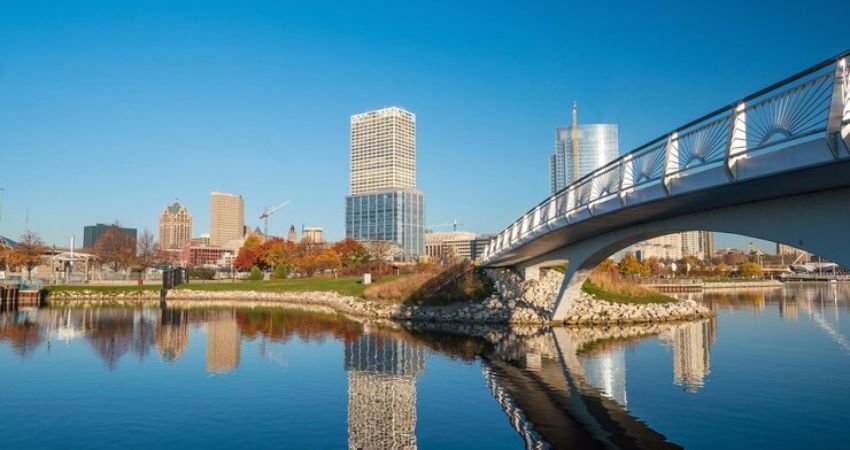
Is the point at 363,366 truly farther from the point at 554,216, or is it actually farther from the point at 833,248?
the point at 833,248

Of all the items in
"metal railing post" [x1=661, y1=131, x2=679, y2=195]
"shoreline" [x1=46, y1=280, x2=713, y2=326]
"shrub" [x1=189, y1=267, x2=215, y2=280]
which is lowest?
"shoreline" [x1=46, y1=280, x2=713, y2=326]

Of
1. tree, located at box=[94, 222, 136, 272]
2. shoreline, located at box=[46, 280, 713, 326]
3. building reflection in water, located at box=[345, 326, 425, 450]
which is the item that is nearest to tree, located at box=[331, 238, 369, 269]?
tree, located at box=[94, 222, 136, 272]

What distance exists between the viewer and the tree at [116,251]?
89781mm

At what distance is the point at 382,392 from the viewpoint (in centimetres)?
1961

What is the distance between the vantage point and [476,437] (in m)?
14.5

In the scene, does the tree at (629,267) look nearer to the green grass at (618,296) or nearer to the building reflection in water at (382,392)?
the green grass at (618,296)

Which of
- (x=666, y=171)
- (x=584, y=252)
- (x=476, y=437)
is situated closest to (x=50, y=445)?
(x=476, y=437)

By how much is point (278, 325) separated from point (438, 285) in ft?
41.2

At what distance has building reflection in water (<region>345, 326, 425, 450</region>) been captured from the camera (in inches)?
575

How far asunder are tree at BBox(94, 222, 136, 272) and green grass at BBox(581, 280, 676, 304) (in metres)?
70.9

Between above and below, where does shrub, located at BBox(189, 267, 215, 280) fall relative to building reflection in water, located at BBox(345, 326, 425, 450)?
above

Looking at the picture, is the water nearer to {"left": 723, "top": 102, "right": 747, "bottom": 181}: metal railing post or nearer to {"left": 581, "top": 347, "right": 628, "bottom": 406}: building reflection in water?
{"left": 581, "top": 347, "right": 628, "bottom": 406}: building reflection in water

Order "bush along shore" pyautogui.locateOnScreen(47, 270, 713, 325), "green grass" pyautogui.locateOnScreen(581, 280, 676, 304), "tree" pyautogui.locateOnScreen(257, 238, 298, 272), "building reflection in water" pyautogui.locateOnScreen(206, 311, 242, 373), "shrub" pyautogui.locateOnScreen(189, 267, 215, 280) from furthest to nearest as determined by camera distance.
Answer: "tree" pyautogui.locateOnScreen(257, 238, 298, 272) → "shrub" pyautogui.locateOnScreen(189, 267, 215, 280) → "green grass" pyautogui.locateOnScreen(581, 280, 676, 304) → "bush along shore" pyautogui.locateOnScreen(47, 270, 713, 325) → "building reflection in water" pyautogui.locateOnScreen(206, 311, 242, 373)

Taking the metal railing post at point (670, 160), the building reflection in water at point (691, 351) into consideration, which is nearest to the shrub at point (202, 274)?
the building reflection in water at point (691, 351)
